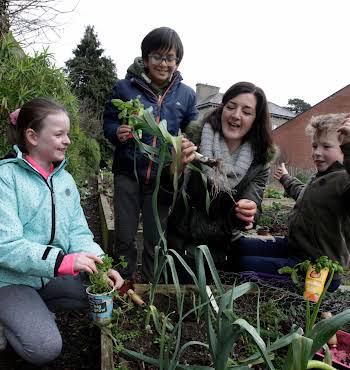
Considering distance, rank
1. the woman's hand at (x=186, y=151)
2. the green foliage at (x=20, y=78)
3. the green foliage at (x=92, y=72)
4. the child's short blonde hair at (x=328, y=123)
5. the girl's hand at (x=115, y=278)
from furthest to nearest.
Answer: the green foliage at (x=92, y=72) → the green foliage at (x=20, y=78) → the child's short blonde hair at (x=328, y=123) → the girl's hand at (x=115, y=278) → the woman's hand at (x=186, y=151)

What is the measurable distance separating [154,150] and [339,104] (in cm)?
2829

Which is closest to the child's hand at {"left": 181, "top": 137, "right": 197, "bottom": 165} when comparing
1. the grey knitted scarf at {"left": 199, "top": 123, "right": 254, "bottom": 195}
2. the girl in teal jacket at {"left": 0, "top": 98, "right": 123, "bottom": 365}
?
the grey knitted scarf at {"left": 199, "top": 123, "right": 254, "bottom": 195}

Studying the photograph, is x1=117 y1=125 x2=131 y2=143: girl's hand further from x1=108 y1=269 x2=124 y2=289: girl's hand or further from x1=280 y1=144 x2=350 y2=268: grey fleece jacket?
x1=280 y1=144 x2=350 y2=268: grey fleece jacket

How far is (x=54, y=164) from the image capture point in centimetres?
200

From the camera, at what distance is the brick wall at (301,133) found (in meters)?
26.6

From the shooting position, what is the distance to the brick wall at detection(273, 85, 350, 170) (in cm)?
2659

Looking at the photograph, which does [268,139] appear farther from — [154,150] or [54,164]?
[54,164]

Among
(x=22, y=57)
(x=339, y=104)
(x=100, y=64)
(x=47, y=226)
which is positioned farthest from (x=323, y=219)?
(x=339, y=104)

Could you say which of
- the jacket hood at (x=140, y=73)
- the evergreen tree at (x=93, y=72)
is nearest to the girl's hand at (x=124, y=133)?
the jacket hood at (x=140, y=73)

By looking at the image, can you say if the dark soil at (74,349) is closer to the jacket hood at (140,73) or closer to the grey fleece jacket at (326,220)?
the grey fleece jacket at (326,220)

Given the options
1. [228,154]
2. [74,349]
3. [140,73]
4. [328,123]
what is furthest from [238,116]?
[74,349]

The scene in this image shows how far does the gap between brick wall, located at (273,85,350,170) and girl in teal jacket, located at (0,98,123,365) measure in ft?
86.1

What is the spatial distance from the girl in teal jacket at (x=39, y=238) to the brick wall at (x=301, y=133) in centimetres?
2625

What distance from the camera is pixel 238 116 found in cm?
216
